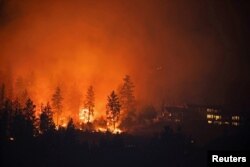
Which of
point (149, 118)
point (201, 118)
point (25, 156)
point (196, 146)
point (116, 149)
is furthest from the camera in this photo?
point (201, 118)

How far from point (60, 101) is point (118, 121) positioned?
21.4 metres

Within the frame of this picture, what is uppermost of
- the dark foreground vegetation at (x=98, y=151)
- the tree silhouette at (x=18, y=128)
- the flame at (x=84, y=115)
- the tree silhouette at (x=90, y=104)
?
the tree silhouette at (x=90, y=104)

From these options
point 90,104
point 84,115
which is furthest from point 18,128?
point 90,104

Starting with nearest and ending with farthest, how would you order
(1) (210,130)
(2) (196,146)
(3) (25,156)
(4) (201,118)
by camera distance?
(3) (25,156) < (2) (196,146) < (1) (210,130) < (4) (201,118)

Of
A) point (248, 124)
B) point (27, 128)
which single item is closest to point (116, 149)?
point (27, 128)

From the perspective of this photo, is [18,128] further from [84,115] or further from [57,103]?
[84,115]

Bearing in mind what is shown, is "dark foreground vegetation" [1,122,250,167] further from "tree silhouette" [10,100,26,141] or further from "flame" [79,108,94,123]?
"flame" [79,108,94,123]

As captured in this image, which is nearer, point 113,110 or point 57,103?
point 113,110

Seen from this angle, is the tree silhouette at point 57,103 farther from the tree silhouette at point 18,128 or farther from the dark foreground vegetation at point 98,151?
the tree silhouette at point 18,128

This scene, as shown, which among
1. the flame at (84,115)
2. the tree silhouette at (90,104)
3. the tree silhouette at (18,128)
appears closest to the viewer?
the tree silhouette at (18,128)

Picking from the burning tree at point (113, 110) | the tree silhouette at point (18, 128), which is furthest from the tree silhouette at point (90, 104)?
the tree silhouette at point (18, 128)

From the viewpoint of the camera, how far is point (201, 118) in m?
126

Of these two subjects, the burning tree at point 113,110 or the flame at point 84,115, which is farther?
the flame at point 84,115

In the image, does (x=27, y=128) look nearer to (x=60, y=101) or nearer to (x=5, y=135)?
(x=5, y=135)
